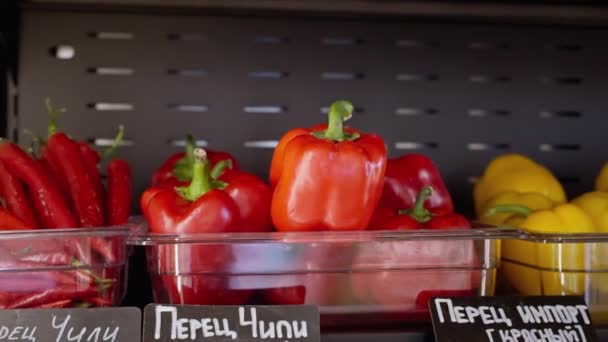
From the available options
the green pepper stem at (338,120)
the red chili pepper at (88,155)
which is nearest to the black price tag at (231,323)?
the green pepper stem at (338,120)

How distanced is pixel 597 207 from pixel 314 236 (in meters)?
0.47

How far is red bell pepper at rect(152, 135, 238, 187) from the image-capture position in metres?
1.01

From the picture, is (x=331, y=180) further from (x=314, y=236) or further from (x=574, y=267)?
(x=574, y=267)

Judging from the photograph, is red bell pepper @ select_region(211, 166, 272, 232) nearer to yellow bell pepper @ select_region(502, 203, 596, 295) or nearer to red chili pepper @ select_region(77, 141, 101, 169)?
red chili pepper @ select_region(77, 141, 101, 169)

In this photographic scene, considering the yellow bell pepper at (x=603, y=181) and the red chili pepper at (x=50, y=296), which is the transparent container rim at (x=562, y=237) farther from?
the red chili pepper at (x=50, y=296)

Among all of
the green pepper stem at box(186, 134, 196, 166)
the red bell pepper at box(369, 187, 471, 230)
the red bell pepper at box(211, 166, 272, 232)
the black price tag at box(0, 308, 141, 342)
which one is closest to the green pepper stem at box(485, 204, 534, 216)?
the red bell pepper at box(369, 187, 471, 230)

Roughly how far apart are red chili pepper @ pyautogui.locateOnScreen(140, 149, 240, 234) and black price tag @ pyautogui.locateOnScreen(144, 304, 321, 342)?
125mm

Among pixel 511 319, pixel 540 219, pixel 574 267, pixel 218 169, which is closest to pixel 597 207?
pixel 540 219

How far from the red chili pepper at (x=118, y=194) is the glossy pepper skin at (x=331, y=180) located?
23 centimetres

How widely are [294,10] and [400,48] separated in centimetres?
23

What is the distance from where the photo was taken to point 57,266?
0.74 meters

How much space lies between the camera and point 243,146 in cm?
121

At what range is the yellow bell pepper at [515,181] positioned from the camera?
1.08m

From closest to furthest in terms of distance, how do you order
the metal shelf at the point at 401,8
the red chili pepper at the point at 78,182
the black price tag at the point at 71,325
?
the black price tag at the point at 71,325 < the red chili pepper at the point at 78,182 < the metal shelf at the point at 401,8
